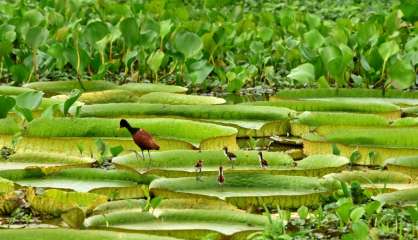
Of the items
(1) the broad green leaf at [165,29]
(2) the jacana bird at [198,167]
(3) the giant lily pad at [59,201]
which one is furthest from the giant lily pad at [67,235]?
(1) the broad green leaf at [165,29]

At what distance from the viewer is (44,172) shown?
3.21 m

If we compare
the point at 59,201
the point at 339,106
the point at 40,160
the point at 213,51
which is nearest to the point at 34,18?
the point at 213,51

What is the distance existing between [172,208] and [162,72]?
2.71m

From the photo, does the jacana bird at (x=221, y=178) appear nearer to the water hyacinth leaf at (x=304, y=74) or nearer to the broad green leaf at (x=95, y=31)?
the water hyacinth leaf at (x=304, y=74)

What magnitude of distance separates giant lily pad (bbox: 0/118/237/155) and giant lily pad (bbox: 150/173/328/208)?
1.86 ft

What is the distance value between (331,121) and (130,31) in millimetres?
1538

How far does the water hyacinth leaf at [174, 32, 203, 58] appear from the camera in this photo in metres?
5.06

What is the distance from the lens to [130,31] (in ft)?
17.5

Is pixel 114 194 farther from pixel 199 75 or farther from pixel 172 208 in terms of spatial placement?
pixel 199 75

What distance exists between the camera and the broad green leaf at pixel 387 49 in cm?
487

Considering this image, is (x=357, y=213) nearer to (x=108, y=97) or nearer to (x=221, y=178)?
(x=221, y=178)

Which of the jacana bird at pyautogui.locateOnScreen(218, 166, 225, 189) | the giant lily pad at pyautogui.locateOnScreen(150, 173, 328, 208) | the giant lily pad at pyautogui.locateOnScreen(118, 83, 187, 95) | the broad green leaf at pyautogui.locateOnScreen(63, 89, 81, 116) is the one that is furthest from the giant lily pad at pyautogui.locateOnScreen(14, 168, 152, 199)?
the giant lily pad at pyautogui.locateOnScreen(118, 83, 187, 95)

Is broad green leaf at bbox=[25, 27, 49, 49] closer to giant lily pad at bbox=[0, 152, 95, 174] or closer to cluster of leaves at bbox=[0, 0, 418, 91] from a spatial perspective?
cluster of leaves at bbox=[0, 0, 418, 91]

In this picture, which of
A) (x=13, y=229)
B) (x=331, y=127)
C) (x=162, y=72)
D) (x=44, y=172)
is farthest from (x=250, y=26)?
(x=13, y=229)
